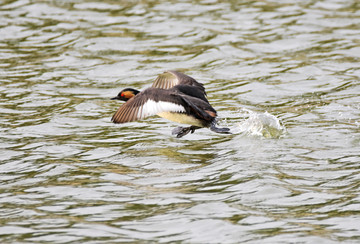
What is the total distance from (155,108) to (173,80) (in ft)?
5.78

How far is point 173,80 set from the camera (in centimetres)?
933

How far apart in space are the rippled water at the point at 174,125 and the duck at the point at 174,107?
31 centimetres

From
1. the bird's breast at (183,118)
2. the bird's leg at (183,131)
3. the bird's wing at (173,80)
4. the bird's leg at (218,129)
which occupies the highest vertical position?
the bird's wing at (173,80)

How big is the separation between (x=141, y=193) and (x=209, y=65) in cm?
573

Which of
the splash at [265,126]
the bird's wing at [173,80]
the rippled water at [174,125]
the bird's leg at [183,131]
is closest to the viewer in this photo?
the rippled water at [174,125]

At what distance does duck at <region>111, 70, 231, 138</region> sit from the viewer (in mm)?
7629

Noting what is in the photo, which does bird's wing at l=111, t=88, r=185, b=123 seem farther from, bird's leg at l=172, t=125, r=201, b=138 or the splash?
the splash

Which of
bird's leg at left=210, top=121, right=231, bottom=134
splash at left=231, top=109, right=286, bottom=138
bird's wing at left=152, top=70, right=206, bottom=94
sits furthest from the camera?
bird's wing at left=152, top=70, right=206, bottom=94

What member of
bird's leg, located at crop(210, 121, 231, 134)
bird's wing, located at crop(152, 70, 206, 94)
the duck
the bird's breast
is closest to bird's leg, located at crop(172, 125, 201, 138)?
the duck

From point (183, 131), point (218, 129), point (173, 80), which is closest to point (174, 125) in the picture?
point (173, 80)

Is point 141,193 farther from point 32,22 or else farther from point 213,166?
point 32,22

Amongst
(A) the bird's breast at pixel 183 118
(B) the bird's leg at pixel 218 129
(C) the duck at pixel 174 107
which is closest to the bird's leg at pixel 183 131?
(C) the duck at pixel 174 107

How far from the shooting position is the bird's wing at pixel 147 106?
299 inches

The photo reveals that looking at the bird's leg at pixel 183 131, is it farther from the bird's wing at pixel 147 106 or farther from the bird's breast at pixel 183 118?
the bird's wing at pixel 147 106
